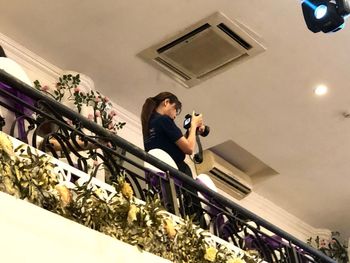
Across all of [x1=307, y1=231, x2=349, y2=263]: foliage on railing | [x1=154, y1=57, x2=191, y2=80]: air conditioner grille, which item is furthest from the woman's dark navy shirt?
[x1=307, y1=231, x2=349, y2=263]: foliage on railing

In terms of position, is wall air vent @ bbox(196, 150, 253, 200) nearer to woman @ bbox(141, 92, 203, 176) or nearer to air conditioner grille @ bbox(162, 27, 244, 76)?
air conditioner grille @ bbox(162, 27, 244, 76)

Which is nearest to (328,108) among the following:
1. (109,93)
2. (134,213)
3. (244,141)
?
(244,141)

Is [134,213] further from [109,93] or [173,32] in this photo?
[109,93]

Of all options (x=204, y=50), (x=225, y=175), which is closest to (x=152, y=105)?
(x=204, y=50)

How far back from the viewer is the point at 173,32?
18.6 feet

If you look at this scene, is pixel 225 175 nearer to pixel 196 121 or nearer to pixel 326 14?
pixel 196 121

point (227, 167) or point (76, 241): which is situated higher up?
point (227, 167)

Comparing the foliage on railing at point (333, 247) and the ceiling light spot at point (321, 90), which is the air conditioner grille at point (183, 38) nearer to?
the ceiling light spot at point (321, 90)

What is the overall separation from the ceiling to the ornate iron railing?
1628mm

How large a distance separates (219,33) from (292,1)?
1.94 feet

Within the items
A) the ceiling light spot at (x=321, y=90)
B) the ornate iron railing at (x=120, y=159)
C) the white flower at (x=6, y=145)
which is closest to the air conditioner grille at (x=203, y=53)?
the ceiling light spot at (x=321, y=90)

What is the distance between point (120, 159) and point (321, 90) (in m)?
2.95

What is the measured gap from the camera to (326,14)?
4.50 metres

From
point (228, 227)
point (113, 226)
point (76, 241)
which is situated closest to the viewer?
point (76, 241)
